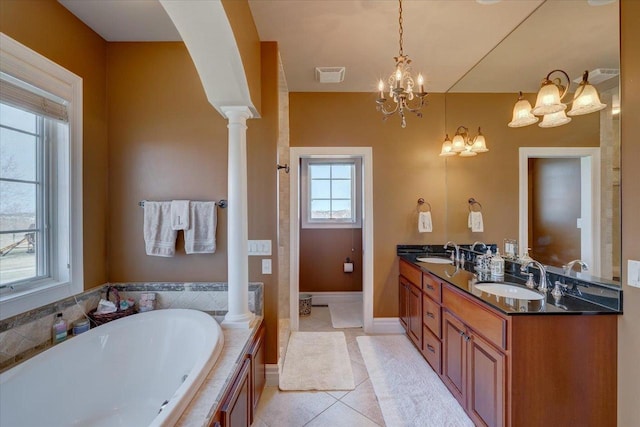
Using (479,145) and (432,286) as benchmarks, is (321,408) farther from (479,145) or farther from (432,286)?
(479,145)

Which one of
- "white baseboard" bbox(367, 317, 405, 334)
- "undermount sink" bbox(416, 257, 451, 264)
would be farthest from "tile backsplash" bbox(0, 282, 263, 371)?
"undermount sink" bbox(416, 257, 451, 264)

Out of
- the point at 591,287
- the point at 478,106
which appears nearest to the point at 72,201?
the point at 591,287

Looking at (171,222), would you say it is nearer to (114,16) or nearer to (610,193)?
(114,16)

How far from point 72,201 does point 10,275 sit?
0.56 m

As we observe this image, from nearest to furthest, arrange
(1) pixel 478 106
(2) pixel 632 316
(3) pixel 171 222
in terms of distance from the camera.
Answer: (2) pixel 632 316, (3) pixel 171 222, (1) pixel 478 106

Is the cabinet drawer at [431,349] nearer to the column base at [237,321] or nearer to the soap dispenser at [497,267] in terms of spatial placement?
the soap dispenser at [497,267]

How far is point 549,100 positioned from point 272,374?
9.31 feet

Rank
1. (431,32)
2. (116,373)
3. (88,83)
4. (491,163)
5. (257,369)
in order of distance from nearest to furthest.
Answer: (116,373) → (257,369) → (88,83) → (431,32) → (491,163)

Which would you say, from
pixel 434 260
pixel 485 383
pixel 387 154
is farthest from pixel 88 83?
pixel 434 260

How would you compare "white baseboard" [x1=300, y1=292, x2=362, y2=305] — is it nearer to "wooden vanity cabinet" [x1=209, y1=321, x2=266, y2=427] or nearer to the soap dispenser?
"wooden vanity cabinet" [x1=209, y1=321, x2=266, y2=427]

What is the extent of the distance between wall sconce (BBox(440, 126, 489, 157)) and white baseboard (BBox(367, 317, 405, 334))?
77.7 inches

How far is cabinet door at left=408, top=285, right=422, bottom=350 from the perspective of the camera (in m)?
2.57

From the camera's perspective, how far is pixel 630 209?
135 centimetres

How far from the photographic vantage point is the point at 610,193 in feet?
4.89
